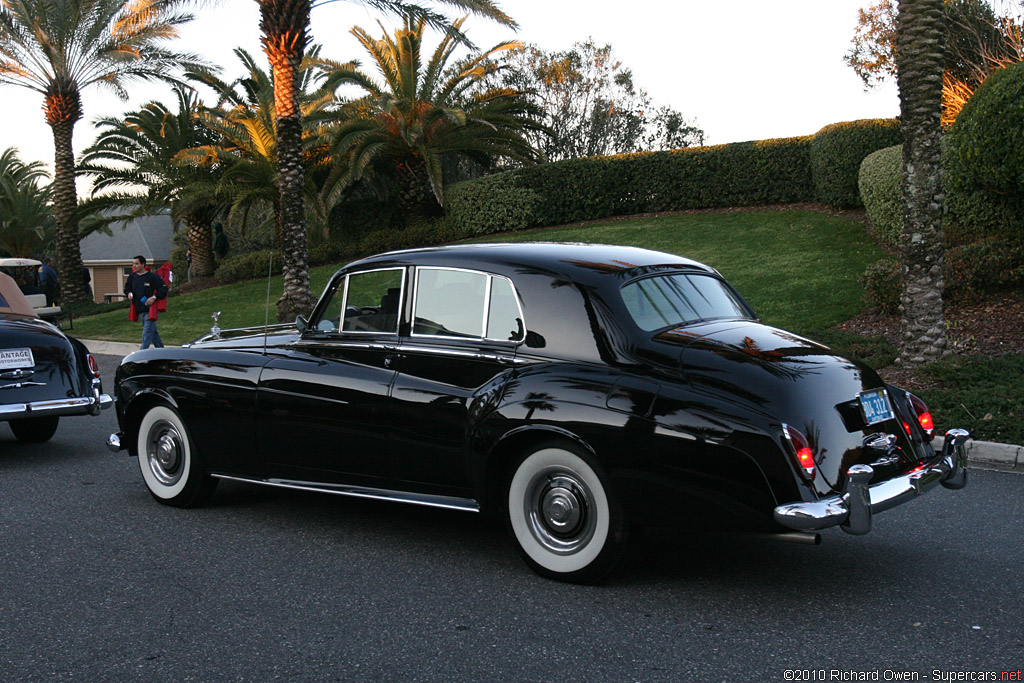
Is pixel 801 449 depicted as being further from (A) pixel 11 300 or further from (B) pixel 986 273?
(B) pixel 986 273

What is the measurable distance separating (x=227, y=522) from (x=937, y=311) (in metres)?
8.07

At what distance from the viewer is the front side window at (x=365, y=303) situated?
5535 millimetres

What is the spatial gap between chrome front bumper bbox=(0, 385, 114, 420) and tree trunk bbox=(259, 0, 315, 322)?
10.5 metres

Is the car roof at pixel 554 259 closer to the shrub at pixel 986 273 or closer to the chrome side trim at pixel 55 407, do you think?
the chrome side trim at pixel 55 407

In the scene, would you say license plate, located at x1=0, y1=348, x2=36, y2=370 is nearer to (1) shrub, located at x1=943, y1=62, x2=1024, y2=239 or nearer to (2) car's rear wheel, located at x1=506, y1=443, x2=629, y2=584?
(2) car's rear wheel, located at x1=506, y1=443, x2=629, y2=584

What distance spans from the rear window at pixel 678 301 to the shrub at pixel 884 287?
8.86 metres

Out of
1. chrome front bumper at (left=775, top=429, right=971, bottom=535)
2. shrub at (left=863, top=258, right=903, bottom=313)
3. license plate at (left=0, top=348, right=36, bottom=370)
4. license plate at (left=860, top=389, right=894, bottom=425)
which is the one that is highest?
shrub at (left=863, top=258, right=903, bottom=313)

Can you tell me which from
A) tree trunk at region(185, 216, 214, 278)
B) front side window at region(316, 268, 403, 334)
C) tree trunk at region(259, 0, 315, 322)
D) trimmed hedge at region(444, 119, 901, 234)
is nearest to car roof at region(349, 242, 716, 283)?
front side window at region(316, 268, 403, 334)

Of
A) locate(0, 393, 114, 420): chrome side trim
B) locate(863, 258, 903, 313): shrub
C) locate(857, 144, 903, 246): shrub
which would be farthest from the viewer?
locate(857, 144, 903, 246): shrub

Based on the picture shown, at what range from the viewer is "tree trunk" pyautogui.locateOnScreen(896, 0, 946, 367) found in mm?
10383

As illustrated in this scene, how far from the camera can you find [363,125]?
26.6 meters

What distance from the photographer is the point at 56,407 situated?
7992 mm

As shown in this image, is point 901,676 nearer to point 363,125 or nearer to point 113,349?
point 113,349

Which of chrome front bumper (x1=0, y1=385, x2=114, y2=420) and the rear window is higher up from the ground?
the rear window
